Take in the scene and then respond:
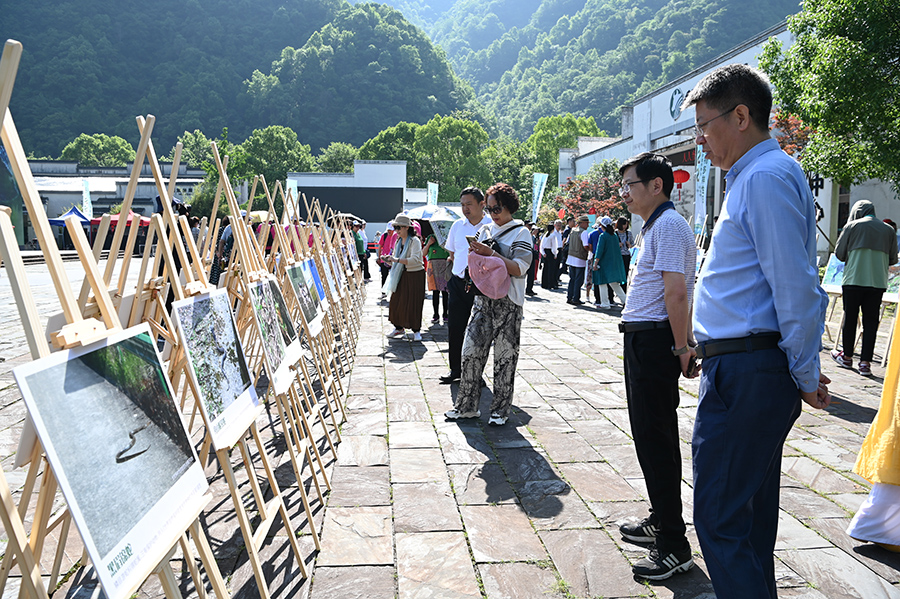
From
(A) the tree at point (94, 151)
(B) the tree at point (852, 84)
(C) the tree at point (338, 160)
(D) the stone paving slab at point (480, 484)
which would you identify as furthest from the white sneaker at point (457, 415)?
(A) the tree at point (94, 151)

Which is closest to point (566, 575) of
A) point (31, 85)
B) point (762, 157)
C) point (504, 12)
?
point (762, 157)

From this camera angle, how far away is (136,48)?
317 feet

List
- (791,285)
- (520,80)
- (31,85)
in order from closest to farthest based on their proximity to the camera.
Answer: (791,285) < (31,85) < (520,80)

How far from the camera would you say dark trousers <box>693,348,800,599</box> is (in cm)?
193

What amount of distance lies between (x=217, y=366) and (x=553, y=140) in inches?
2769

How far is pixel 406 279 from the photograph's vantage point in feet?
27.3

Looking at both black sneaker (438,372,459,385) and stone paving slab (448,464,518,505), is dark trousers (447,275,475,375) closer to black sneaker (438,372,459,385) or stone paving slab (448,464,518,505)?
black sneaker (438,372,459,385)

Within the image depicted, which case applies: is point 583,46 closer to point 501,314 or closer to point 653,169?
point 501,314

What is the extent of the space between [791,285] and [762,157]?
413 millimetres

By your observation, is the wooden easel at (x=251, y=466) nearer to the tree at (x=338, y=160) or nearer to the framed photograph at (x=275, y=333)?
the framed photograph at (x=275, y=333)

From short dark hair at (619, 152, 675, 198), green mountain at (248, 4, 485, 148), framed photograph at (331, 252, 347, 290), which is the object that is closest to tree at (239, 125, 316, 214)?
green mountain at (248, 4, 485, 148)

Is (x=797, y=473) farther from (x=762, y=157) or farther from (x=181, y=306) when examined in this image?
(x=181, y=306)

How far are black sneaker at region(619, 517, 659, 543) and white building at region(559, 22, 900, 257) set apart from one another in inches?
522

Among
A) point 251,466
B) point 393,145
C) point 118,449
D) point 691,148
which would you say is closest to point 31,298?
point 118,449
